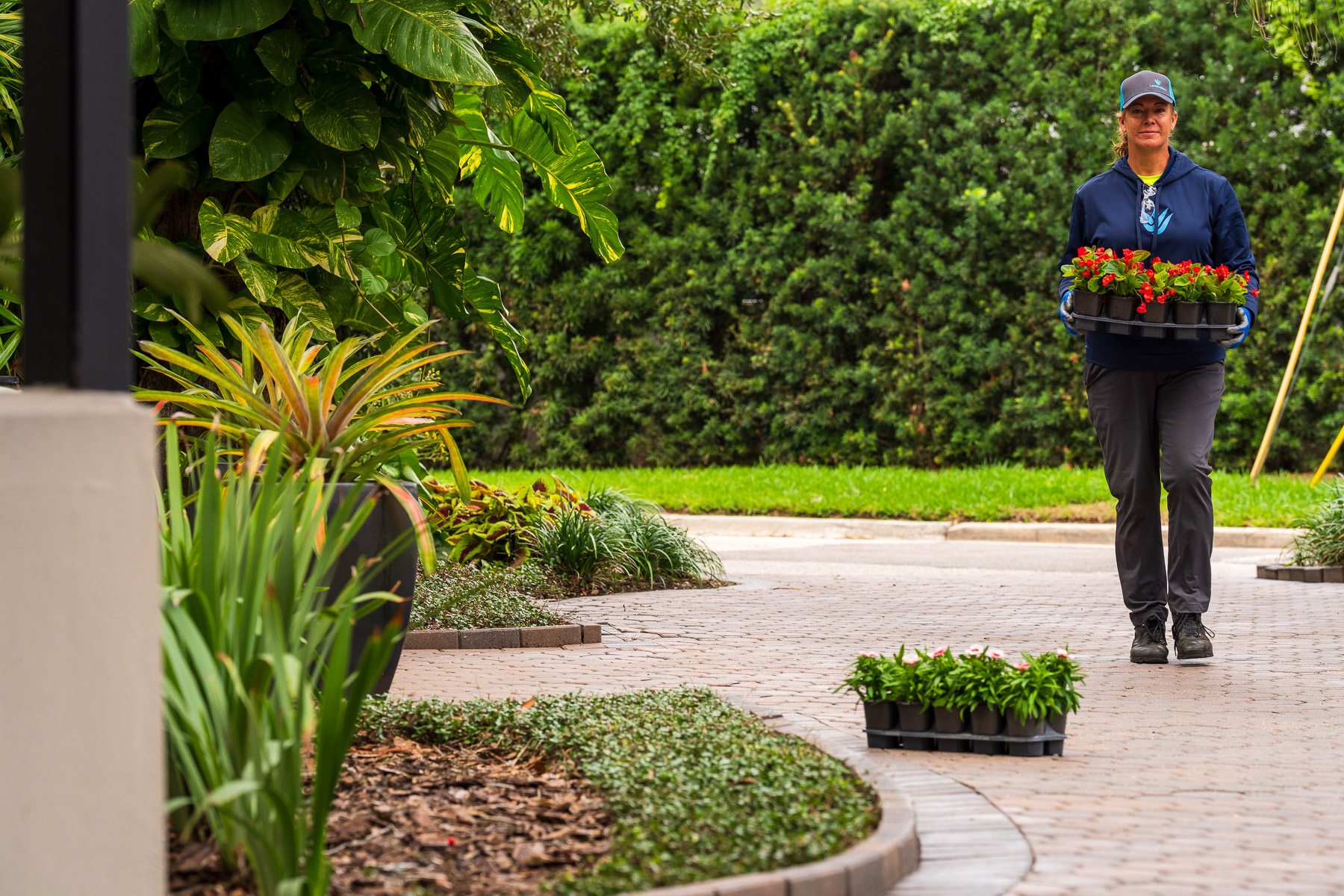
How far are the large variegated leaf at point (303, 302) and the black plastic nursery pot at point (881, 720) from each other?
10.6 feet

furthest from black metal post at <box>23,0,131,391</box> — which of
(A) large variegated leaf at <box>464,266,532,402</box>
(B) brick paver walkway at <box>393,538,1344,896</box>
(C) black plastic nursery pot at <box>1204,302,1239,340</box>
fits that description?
(A) large variegated leaf at <box>464,266,532,402</box>

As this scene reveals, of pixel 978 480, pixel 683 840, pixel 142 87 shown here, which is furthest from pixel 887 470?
pixel 683 840

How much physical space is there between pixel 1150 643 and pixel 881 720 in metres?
2.22

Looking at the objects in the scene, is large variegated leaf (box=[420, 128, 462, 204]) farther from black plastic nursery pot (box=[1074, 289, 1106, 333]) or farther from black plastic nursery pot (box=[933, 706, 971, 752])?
black plastic nursery pot (box=[933, 706, 971, 752])

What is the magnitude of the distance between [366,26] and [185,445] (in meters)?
2.00

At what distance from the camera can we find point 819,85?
17250 mm

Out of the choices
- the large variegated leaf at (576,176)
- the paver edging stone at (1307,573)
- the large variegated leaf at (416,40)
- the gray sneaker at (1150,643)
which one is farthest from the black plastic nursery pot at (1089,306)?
the paver edging stone at (1307,573)

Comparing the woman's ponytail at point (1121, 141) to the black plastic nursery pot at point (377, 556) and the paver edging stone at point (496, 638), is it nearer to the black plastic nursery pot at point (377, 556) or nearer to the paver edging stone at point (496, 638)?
the paver edging stone at point (496, 638)

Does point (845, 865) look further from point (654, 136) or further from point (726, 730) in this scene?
point (654, 136)

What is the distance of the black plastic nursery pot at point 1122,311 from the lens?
6004mm

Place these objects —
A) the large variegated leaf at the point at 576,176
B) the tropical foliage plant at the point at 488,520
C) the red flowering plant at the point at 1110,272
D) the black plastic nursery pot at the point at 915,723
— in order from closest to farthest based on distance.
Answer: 1. the black plastic nursery pot at the point at 915,723
2. the red flowering plant at the point at 1110,272
3. the large variegated leaf at the point at 576,176
4. the tropical foliage plant at the point at 488,520

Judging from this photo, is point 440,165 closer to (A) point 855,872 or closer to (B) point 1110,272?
(B) point 1110,272

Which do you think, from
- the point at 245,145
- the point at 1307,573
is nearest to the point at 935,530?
the point at 1307,573

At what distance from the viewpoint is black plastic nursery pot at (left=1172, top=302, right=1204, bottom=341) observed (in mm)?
5973
